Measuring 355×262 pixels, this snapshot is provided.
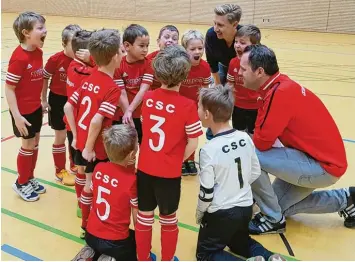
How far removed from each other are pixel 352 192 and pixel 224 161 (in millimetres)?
1322

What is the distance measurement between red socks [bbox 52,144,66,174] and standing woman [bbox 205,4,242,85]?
179cm

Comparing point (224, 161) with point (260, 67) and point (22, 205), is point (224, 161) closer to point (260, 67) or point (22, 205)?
point (260, 67)

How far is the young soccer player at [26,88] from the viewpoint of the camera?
3.26m

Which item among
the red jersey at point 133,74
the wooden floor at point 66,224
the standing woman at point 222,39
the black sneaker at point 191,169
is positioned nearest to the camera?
the wooden floor at point 66,224

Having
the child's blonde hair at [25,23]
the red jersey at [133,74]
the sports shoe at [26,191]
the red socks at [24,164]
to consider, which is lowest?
the sports shoe at [26,191]

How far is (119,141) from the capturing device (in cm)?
256

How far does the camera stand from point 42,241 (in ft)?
9.87

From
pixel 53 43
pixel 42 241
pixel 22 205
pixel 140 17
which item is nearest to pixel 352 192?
pixel 42 241

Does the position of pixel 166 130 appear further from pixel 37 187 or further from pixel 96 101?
pixel 37 187

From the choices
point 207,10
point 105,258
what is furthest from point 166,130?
point 207,10

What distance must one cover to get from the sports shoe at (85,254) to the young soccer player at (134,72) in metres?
0.99

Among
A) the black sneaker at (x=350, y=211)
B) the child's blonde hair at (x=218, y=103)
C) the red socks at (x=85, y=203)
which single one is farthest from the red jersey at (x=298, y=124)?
the red socks at (x=85, y=203)

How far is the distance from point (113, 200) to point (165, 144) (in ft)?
1.56

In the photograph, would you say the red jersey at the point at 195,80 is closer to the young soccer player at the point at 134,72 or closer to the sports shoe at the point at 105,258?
the young soccer player at the point at 134,72
